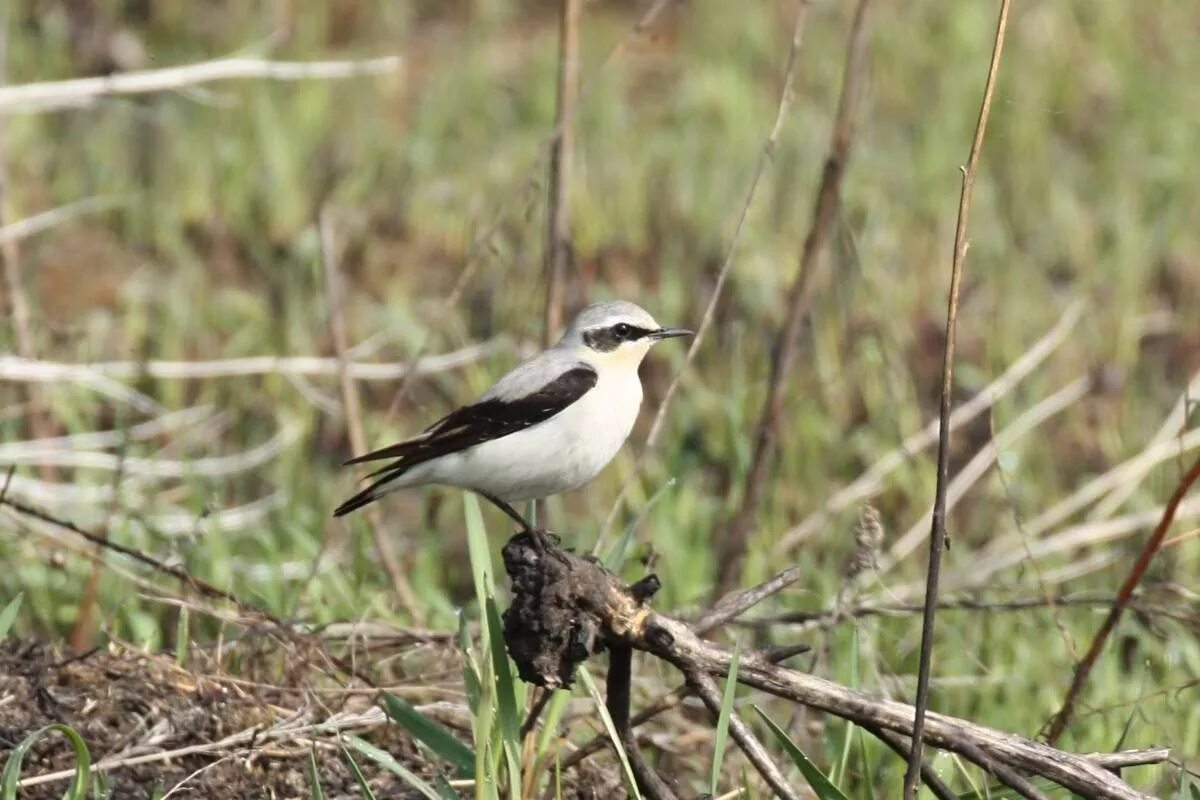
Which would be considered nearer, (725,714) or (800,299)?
(725,714)

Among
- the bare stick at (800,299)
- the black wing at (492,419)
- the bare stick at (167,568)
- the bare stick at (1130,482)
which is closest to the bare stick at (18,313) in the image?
the bare stick at (167,568)

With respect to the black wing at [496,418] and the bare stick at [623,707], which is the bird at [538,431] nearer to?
the black wing at [496,418]

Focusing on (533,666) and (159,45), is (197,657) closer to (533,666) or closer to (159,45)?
(533,666)

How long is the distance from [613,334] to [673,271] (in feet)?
11.9

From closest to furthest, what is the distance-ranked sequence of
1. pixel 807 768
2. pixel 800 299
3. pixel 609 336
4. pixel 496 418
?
pixel 807 768 → pixel 496 418 → pixel 609 336 → pixel 800 299

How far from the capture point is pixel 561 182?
593cm

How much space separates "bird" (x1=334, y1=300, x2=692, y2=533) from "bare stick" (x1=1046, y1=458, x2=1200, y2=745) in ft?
4.33

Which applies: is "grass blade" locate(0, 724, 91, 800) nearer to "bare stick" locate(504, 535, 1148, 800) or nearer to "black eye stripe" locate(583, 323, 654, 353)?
"bare stick" locate(504, 535, 1148, 800)

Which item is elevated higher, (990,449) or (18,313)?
(18,313)

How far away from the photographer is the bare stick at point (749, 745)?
3.85 metres

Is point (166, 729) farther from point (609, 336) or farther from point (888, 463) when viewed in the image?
point (888, 463)

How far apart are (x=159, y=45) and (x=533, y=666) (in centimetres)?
846

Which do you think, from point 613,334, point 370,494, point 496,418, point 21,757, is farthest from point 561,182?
point 21,757

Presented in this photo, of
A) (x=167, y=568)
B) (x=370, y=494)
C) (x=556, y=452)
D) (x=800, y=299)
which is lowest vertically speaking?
(x=167, y=568)
